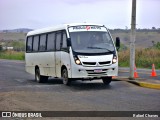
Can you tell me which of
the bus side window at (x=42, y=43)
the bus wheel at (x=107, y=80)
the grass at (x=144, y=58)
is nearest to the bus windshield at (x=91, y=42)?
the bus wheel at (x=107, y=80)

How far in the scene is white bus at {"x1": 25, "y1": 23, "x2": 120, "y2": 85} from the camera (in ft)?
59.1

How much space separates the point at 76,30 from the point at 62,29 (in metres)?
0.82

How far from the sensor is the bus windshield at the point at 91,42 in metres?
18.4

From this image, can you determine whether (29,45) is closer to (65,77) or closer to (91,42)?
(65,77)

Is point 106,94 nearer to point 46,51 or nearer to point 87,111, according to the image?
point 87,111

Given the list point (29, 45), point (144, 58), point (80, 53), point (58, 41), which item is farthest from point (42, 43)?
point (144, 58)

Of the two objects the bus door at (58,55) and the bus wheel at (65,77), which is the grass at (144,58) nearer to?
the bus door at (58,55)

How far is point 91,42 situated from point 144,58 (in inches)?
1063

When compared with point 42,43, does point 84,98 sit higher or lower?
lower

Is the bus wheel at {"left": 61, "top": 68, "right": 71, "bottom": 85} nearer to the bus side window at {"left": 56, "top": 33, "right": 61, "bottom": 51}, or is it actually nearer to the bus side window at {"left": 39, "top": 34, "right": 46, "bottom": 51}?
the bus side window at {"left": 56, "top": 33, "right": 61, "bottom": 51}

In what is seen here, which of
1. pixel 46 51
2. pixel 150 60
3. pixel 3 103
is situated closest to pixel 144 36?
pixel 150 60

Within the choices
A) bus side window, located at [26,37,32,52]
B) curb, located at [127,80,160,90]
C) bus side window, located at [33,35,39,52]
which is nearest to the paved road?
curb, located at [127,80,160,90]

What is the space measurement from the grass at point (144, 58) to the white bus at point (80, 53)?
2205 cm

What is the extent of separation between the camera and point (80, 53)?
59.5 feet
